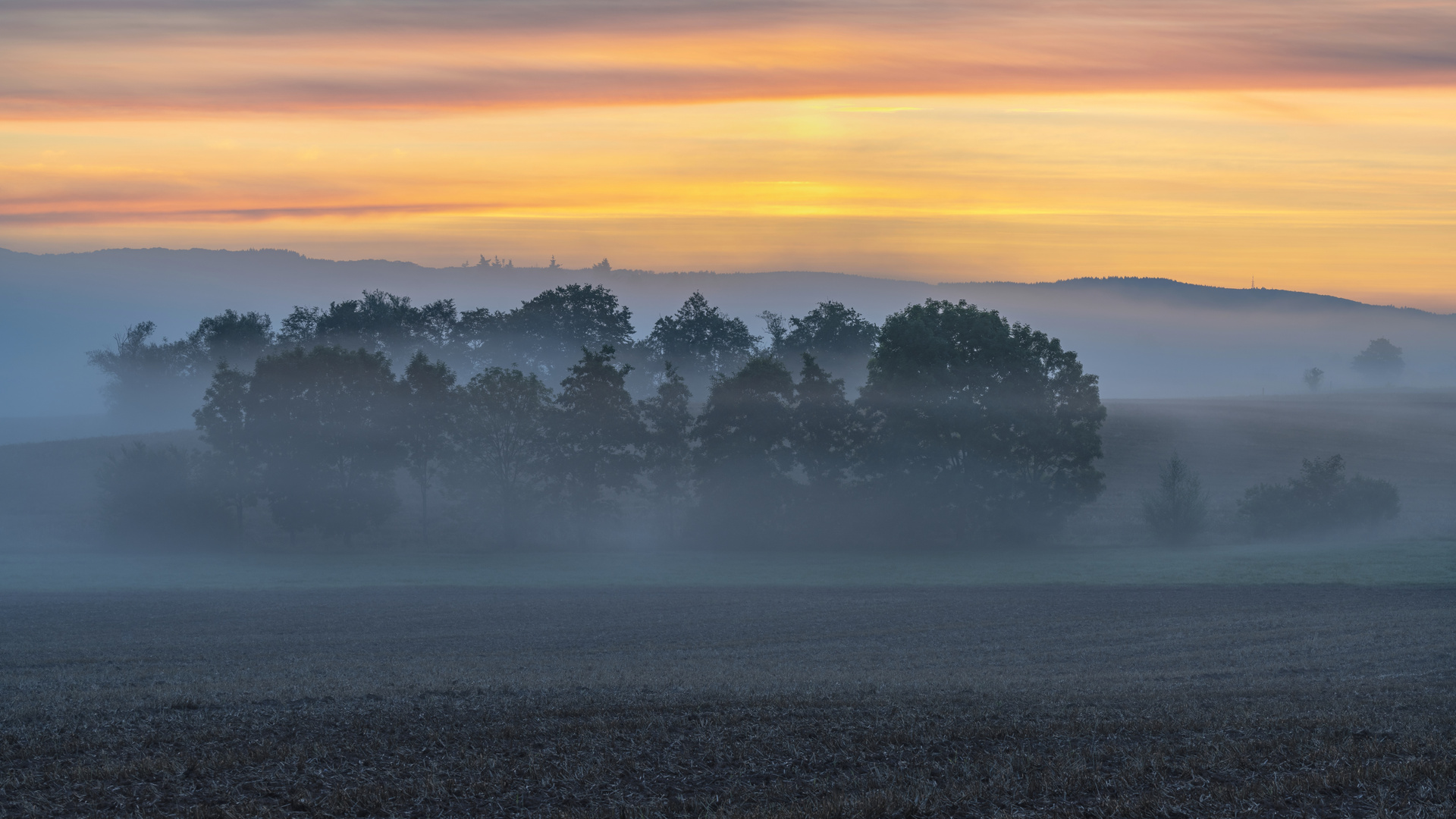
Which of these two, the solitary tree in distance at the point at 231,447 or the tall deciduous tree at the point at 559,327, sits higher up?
the tall deciduous tree at the point at 559,327

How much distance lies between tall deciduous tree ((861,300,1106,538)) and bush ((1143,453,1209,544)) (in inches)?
132

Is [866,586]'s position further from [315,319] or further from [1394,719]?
[315,319]

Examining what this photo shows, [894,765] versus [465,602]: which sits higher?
[894,765]

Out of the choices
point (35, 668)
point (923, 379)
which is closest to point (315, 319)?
point (923, 379)

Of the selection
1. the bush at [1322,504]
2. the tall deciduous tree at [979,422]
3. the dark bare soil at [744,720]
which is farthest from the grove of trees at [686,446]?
the dark bare soil at [744,720]

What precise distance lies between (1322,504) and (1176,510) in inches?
332

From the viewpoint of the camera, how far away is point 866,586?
148 ft

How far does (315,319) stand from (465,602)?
88.3m

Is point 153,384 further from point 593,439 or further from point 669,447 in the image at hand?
point 669,447

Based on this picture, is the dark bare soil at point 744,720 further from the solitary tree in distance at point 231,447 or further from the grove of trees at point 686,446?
the solitary tree in distance at point 231,447

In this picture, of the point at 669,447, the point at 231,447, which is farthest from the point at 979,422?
the point at 231,447

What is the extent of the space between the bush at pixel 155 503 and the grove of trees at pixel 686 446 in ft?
0.95

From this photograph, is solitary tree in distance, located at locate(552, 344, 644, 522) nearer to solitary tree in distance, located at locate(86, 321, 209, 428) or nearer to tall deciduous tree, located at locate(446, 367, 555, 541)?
tall deciduous tree, located at locate(446, 367, 555, 541)

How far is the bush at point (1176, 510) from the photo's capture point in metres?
62.8
